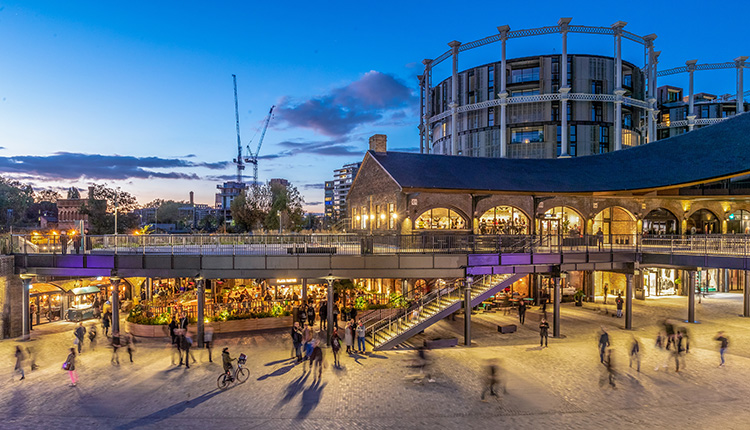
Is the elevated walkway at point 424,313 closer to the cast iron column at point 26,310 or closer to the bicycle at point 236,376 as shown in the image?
the bicycle at point 236,376

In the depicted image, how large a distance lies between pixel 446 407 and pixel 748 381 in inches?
480

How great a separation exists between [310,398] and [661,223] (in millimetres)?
33267

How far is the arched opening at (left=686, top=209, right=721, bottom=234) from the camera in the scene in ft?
118

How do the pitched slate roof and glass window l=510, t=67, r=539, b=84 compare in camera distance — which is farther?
glass window l=510, t=67, r=539, b=84

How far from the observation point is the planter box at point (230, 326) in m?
23.3

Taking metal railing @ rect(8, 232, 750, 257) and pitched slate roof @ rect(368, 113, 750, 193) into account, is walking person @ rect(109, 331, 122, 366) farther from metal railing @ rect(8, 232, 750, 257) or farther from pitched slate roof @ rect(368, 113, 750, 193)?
pitched slate roof @ rect(368, 113, 750, 193)

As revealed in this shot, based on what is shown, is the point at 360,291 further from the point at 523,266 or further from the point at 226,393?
the point at 226,393

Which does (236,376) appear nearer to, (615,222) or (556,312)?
(556,312)

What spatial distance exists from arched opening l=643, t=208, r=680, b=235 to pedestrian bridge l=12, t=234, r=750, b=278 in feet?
32.5

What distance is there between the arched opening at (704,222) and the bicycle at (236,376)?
37.2m

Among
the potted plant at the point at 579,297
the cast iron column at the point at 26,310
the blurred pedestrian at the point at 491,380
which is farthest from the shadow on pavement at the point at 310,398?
the potted plant at the point at 579,297

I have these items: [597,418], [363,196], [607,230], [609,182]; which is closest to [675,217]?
[607,230]

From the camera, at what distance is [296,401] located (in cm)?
1477

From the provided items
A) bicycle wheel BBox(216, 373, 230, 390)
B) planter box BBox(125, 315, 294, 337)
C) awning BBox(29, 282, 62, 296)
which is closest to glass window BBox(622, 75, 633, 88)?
planter box BBox(125, 315, 294, 337)
